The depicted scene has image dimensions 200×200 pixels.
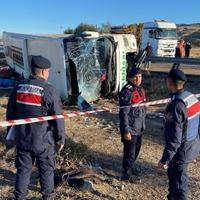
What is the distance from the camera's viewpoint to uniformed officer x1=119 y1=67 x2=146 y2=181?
619 cm

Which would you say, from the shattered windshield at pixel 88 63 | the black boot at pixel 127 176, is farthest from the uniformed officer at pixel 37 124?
the shattered windshield at pixel 88 63

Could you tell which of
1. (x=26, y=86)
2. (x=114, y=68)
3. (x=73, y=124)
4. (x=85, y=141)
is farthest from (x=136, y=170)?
(x=114, y=68)

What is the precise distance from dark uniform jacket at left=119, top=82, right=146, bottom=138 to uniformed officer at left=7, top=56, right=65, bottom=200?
118 centimetres

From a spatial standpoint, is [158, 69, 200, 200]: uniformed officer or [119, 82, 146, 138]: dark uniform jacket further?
[119, 82, 146, 138]: dark uniform jacket

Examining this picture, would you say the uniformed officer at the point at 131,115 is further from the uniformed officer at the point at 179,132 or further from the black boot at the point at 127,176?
the uniformed officer at the point at 179,132

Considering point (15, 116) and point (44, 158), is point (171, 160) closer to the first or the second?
point (44, 158)

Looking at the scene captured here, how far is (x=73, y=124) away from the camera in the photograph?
10.7 metres

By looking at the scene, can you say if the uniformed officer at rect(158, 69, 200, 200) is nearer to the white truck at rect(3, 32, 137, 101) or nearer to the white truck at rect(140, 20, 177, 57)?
the white truck at rect(3, 32, 137, 101)

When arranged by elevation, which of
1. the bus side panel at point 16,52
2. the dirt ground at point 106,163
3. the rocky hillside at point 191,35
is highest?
the bus side panel at point 16,52

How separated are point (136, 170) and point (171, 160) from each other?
2075 millimetres

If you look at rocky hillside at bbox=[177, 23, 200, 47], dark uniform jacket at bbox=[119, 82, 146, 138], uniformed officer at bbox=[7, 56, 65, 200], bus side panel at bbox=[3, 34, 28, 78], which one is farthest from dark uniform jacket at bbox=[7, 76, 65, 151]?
rocky hillside at bbox=[177, 23, 200, 47]

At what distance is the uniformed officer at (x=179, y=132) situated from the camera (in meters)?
4.79

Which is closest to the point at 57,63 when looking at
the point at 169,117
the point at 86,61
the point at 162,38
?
the point at 86,61

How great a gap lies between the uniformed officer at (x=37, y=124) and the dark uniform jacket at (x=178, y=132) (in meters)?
1.27
